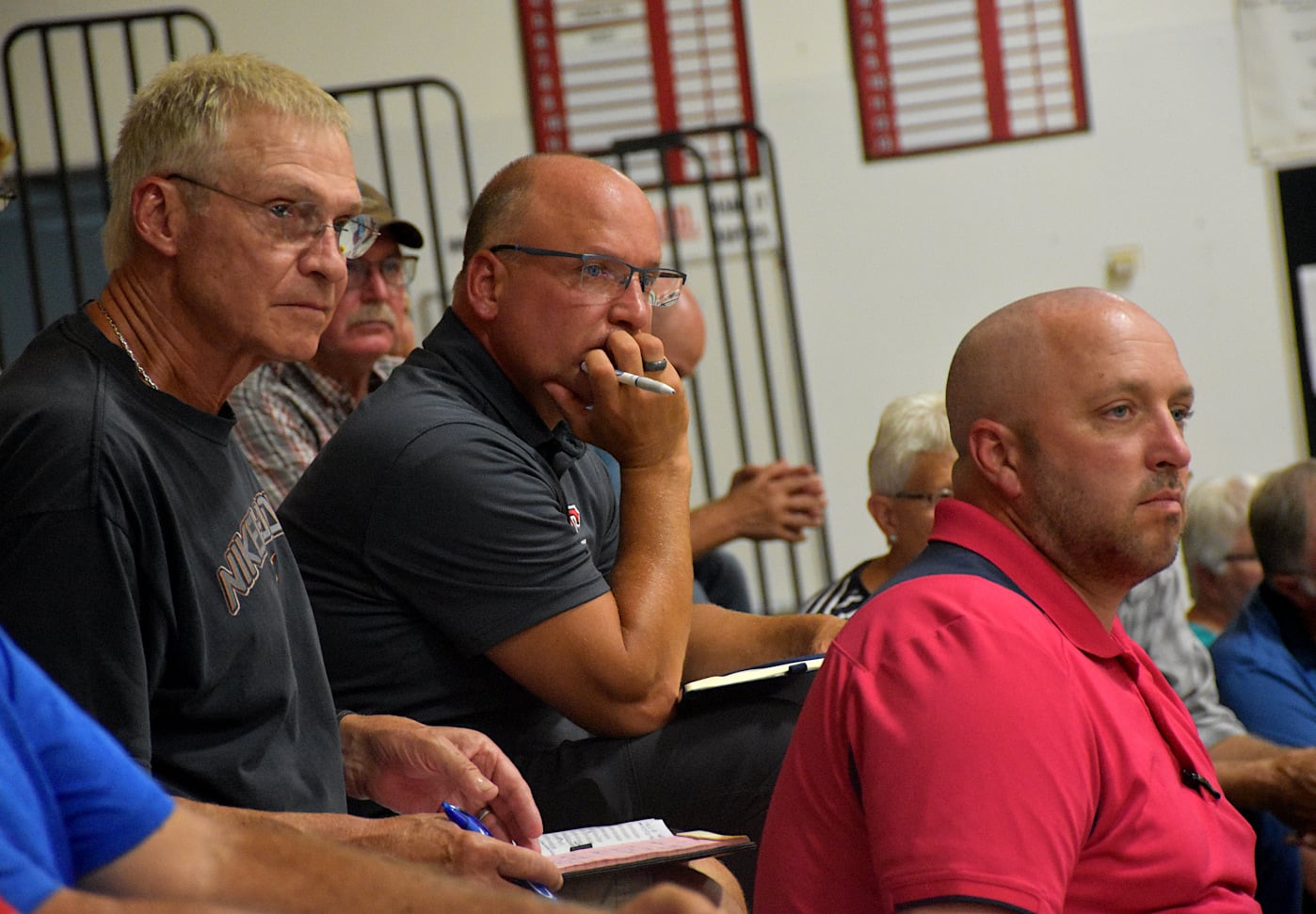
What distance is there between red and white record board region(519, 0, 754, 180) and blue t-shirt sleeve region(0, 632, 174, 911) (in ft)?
12.2

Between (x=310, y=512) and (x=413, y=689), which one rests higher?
(x=310, y=512)

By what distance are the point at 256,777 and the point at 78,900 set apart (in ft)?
2.18

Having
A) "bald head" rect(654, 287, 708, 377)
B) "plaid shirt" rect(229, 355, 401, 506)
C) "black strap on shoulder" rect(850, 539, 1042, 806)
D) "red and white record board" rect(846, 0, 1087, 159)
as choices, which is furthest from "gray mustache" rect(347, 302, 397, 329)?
"red and white record board" rect(846, 0, 1087, 159)

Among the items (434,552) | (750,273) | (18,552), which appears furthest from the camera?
(750,273)

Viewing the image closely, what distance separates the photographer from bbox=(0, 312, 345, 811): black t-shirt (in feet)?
4.01

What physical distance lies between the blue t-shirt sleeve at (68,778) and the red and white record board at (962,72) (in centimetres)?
390

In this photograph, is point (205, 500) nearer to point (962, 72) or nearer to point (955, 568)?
point (955, 568)

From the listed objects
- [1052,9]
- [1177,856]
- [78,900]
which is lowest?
[1177,856]

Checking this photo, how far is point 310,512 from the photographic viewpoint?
186 centimetres

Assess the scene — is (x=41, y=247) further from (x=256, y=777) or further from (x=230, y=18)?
(x=256, y=777)

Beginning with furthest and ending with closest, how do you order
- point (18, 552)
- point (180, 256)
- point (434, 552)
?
point (434, 552) < point (180, 256) < point (18, 552)

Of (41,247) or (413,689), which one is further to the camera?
(41,247)

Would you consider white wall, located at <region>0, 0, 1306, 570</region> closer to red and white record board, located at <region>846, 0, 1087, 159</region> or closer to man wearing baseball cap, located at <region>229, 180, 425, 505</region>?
red and white record board, located at <region>846, 0, 1087, 159</region>

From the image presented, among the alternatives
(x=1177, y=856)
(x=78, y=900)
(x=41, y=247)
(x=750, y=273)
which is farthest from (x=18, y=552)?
(x=41, y=247)
